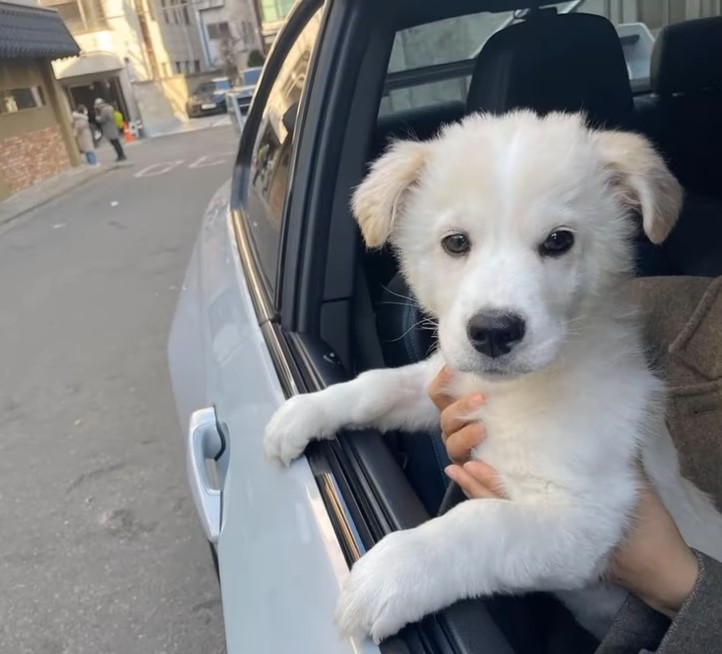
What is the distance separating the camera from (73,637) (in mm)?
3529

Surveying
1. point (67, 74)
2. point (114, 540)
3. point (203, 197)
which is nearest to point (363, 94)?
point (114, 540)

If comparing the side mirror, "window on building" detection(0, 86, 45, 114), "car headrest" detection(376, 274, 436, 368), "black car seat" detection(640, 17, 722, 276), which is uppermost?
the side mirror

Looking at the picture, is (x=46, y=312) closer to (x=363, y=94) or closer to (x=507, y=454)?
(x=363, y=94)

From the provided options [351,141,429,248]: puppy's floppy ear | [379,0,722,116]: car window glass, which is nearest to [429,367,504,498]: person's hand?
[351,141,429,248]: puppy's floppy ear

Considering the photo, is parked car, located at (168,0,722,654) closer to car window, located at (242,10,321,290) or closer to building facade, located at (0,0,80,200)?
car window, located at (242,10,321,290)

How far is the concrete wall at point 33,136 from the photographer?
2044 cm

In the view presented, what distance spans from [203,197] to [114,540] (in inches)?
488

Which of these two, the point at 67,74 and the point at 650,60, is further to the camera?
the point at 67,74

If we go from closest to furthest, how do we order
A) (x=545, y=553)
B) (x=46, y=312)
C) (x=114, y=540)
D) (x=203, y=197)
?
1. (x=545, y=553)
2. (x=114, y=540)
3. (x=46, y=312)
4. (x=203, y=197)

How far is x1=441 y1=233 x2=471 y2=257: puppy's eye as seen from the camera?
62.7 inches

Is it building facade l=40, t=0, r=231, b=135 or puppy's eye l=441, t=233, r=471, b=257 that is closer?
puppy's eye l=441, t=233, r=471, b=257

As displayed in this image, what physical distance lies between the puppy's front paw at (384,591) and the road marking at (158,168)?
21.3m

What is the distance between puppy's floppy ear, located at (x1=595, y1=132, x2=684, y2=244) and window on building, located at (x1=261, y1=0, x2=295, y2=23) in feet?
151

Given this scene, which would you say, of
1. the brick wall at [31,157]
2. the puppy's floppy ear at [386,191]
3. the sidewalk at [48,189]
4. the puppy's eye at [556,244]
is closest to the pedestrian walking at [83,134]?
the sidewalk at [48,189]
